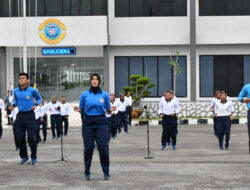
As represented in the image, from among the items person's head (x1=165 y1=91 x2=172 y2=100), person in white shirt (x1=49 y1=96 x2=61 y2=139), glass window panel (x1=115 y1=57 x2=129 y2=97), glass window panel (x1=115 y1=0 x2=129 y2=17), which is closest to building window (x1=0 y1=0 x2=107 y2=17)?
glass window panel (x1=115 y1=0 x2=129 y2=17)

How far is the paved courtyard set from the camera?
842 cm

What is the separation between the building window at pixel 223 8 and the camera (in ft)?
120

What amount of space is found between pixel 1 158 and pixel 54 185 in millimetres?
4640

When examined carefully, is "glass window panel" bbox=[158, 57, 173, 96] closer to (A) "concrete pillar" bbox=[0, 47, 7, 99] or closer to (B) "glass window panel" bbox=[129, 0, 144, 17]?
(B) "glass window panel" bbox=[129, 0, 144, 17]

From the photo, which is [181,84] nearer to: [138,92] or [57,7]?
[138,92]

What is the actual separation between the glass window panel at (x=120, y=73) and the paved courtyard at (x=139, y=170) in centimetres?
2228

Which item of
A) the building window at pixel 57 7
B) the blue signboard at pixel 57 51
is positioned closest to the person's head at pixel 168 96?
the building window at pixel 57 7

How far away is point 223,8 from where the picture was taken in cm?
3684

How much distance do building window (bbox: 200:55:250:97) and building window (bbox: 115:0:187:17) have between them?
149 inches

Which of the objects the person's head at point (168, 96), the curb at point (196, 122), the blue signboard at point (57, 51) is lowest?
the curb at point (196, 122)

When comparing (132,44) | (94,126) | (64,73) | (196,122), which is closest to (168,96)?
(94,126)

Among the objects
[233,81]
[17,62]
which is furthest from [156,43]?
[17,62]

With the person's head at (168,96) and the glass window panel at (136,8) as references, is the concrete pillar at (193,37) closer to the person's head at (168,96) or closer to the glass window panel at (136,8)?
the glass window panel at (136,8)

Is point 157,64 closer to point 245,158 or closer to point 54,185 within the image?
point 245,158
